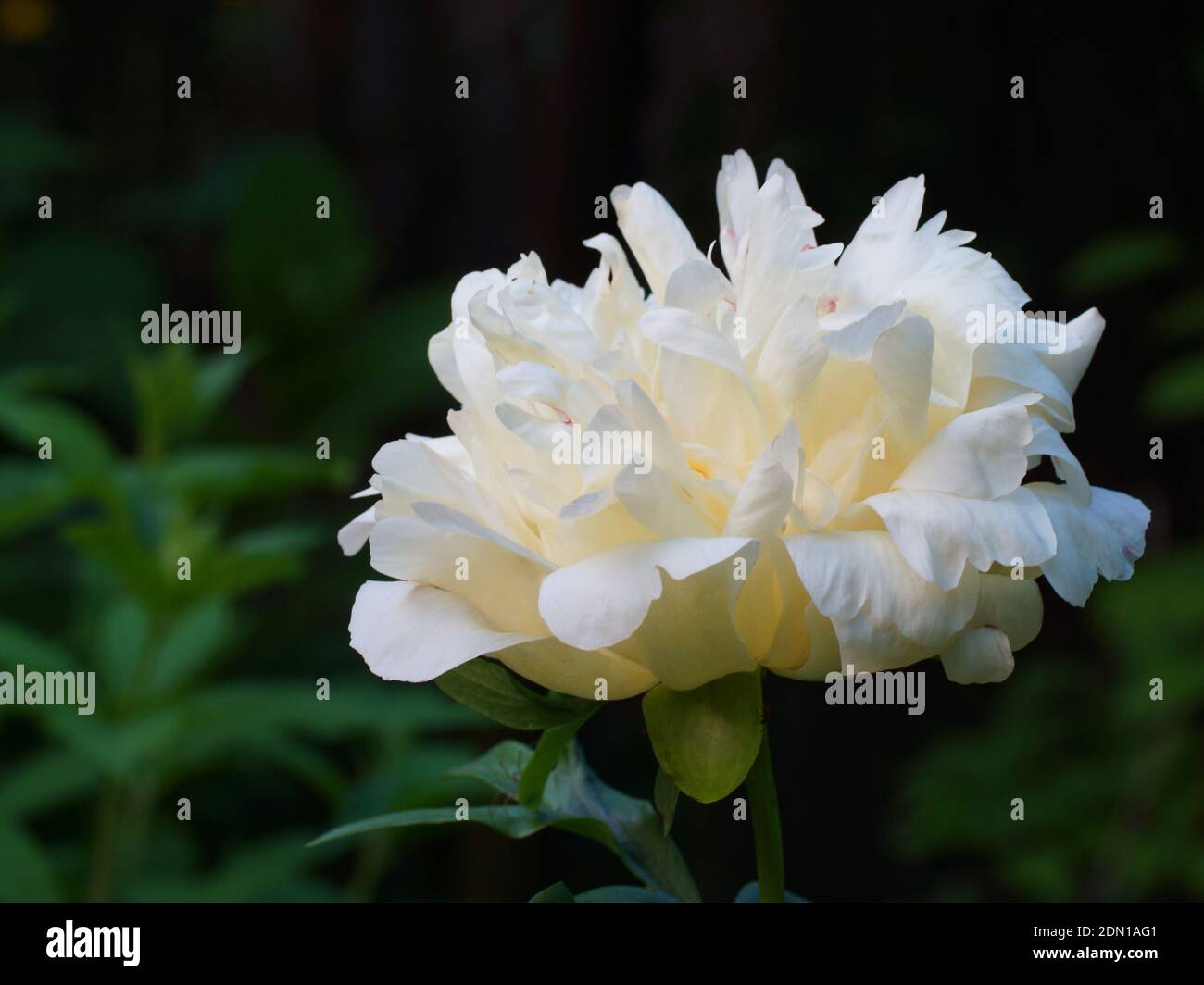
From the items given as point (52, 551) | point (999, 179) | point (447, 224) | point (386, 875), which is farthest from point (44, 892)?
point (447, 224)

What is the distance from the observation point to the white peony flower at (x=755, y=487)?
398mm

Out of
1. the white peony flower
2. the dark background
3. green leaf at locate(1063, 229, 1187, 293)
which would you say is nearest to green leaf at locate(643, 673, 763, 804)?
the white peony flower

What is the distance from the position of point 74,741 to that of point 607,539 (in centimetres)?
80

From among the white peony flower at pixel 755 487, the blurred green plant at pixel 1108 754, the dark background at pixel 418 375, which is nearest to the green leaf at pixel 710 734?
the white peony flower at pixel 755 487

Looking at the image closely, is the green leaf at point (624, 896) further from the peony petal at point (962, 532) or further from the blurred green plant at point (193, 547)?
the blurred green plant at point (193, 547)

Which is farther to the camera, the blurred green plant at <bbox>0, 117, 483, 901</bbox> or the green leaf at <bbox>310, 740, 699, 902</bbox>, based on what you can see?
the blurred green plant at <bbox>0, 117, 483, 901</bbox>

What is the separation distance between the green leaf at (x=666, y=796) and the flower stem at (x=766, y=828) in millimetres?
30

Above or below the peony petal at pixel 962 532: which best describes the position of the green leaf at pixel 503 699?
below

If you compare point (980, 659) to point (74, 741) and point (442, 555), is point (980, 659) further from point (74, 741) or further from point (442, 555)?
point (74, 741)

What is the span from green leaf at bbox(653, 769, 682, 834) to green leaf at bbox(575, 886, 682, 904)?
27 mm

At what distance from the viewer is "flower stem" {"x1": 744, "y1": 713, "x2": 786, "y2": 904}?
0.43 meters

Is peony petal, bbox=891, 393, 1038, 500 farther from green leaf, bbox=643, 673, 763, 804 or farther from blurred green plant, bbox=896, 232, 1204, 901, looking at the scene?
blurred green plant, bbox=896, 232, 1204, 901

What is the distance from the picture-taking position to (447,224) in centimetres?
301

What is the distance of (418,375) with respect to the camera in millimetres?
2516
